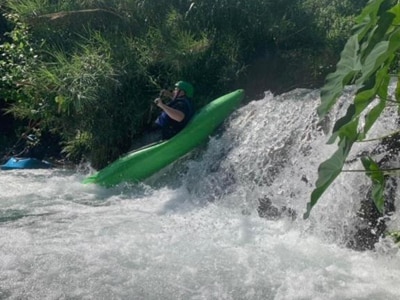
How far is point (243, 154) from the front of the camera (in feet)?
21.3

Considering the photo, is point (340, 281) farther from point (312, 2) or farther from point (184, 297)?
point (312, 2)

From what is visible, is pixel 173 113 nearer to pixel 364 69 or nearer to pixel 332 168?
pixel 332 168

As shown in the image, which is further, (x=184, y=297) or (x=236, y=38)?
(x=236, y=38)

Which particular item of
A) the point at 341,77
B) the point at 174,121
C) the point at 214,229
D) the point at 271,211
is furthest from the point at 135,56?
the point at 341,77

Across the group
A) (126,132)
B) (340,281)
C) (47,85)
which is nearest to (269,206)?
(340,281)

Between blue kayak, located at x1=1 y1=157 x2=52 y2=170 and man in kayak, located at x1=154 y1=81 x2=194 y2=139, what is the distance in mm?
2309

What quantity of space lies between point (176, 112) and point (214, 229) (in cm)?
206

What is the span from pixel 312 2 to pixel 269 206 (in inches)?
179

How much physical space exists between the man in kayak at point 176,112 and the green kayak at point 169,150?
3.7 inches

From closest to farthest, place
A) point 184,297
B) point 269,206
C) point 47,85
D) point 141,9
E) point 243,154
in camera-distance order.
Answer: point 184,297 → point 269,206 → point 243,154 → point 47,85 → point 141,9

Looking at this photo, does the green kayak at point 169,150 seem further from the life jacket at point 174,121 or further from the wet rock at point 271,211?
the wet rock at point 271,211

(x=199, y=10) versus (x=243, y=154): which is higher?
(x=199, y=10)

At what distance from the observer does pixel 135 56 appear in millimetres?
8188

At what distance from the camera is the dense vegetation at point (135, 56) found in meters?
8.02
